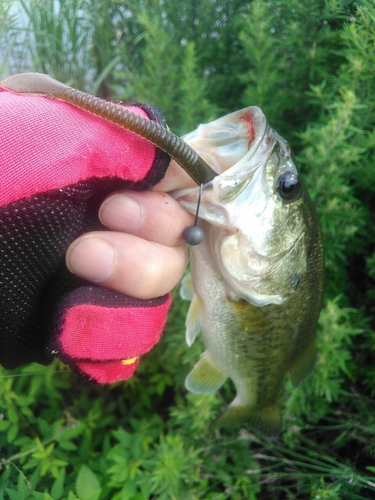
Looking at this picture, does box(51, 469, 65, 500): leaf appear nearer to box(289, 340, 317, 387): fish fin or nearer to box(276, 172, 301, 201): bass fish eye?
box(289, 340, 317, 387): fish fin

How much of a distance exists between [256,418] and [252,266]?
74 cm

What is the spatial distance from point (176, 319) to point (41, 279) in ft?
3.05

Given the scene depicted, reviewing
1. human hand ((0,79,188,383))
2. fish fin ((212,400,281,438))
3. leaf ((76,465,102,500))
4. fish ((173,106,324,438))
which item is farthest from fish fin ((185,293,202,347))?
leaf ((76,465,102,500))

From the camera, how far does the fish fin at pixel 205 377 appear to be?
1463 millimetres

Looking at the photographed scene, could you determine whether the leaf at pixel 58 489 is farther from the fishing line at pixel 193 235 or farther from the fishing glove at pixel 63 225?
the fishing line at pixel 193 235

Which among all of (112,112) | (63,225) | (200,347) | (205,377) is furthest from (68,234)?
(200,347)

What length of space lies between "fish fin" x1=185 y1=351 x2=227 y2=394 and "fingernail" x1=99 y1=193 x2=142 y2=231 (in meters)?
0.69

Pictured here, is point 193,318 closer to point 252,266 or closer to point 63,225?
point 252,266

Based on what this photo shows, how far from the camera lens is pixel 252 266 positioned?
114 cm

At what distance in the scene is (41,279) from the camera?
3.31 feet

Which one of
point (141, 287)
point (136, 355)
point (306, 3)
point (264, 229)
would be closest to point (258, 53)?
point (306, 3)

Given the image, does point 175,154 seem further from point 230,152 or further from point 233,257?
point 233,257

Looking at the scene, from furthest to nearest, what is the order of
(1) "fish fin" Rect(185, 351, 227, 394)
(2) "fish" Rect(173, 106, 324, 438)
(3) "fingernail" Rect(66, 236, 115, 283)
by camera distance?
(1) "fish fin" Rect(185, 351, 227, 394) < (2) "fish" Rect(173, 106, 324, 438) < (3) "fingernail" Rect(66, 236, 115, 283)

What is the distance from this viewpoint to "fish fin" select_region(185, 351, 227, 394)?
57.6 inches
